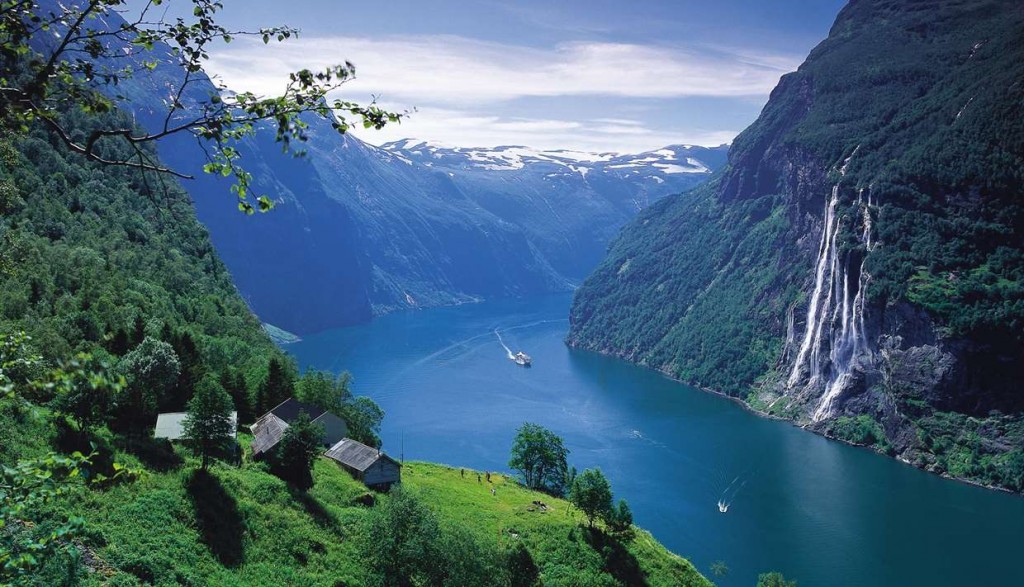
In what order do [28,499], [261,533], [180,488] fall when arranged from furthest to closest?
1. [261,533]
2. [180,488]
3. [28,499]

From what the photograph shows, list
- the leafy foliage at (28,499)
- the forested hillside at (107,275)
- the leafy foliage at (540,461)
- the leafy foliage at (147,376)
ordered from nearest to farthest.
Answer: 1. the leafy foliage at (28,499)
2. the leafy foliage at (147,376)
3. the forested hillside at (107,275)
4. the leafy foliage at (540,461)

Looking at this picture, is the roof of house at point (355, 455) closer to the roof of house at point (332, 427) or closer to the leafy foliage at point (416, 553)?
the roof of house at point (332, 427)

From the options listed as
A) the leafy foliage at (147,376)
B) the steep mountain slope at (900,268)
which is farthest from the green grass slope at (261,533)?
the steep mountain slope at (900,268)

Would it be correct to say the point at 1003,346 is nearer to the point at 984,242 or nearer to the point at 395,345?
the point at 984,242

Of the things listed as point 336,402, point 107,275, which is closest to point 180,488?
point 336,402

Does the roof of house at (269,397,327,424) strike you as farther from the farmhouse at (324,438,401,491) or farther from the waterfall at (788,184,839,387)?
the waterfall at (788,184,839,387)

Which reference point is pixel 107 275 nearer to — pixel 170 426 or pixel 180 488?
pixel 170 426
